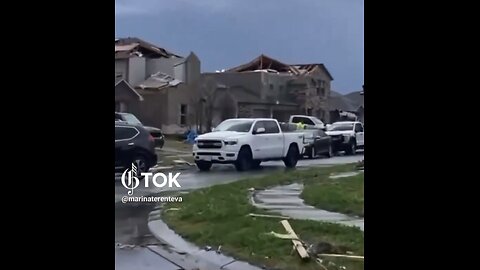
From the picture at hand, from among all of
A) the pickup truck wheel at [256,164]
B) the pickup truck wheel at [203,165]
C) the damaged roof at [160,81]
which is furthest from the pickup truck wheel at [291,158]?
the damaged roof at [160,81]

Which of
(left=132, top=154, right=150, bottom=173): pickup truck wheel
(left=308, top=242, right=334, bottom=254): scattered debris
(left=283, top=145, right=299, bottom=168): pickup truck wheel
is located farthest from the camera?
(left=283, top=145, right=299, bottom=168): pickup truck wheel

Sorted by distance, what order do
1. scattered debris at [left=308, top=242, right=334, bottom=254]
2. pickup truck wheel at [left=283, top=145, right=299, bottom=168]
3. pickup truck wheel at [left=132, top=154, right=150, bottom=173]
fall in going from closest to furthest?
scattered debris at [left=308, top=242, right=334, bottom=254]
pickup truck wheel at [left=132, top=154, right=150, bottom=173]
pickup truck wheel at [left=283, top=145, right=299, bottom=168]

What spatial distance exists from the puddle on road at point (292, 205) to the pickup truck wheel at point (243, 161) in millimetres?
126

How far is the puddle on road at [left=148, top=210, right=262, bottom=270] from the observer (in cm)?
251

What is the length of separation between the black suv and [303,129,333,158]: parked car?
26.3 inches

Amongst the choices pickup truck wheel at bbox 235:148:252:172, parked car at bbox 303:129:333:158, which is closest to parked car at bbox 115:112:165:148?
pickup truck wheel at bbox 235:148:252:172

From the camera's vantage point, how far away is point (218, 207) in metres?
2.60

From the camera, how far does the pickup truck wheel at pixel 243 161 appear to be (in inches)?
106

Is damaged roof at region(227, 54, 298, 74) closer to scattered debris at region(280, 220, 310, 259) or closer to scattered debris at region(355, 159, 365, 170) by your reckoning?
scattered debris at region(355, 159, 365, 170)

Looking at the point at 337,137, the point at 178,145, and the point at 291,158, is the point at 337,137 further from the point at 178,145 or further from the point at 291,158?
the point at 178,145

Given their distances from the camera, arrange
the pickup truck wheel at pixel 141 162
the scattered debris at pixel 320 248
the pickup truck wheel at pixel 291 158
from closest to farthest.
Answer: the scattered debris at pixel 320 248 → the pickup truck wheel at pixel 141 162 → the pickup truck wheel at pixel 291 158

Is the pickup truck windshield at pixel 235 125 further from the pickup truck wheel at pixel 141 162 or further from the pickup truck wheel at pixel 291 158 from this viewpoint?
the pickup truck wheel at pixel 141 162
